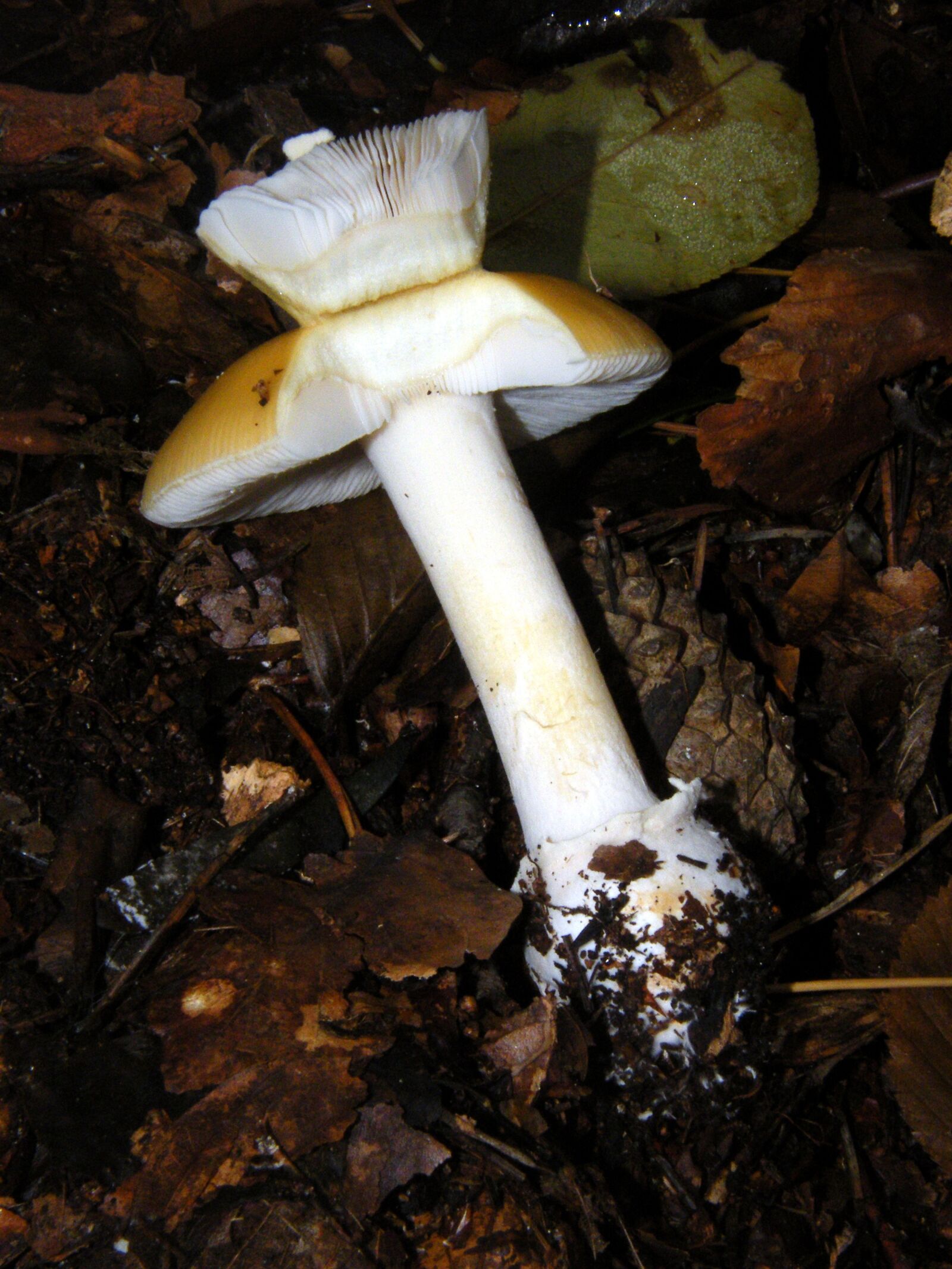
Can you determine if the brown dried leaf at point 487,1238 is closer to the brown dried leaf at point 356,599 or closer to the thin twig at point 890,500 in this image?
the brown dried leaf at point 356,599

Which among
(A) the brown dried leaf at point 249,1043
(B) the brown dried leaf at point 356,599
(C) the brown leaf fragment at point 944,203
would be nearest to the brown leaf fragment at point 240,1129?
(A) the brown dried leaf at point 249,1043

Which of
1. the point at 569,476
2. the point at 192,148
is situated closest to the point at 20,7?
the point at 192,148

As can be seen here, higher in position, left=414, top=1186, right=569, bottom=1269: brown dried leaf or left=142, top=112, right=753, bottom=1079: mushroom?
left=142, top=112, right=753, bottom=1079: mushroom

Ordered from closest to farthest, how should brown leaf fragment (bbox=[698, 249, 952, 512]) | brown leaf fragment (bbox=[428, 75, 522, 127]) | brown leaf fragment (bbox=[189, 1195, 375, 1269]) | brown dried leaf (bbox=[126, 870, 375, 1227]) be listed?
1. brown leaf fragment (bbox=[189, 1195, 375, 1269])
2. brown dried leaf (bbox=[126, 870, 375, 1227])
3. brown leaf fragment (bbox=[698, 249, 952, 512])
4. brown leaf fragment (bbox=[428, 75, 522, 127])

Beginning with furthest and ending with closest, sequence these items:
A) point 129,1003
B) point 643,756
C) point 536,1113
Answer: point 643,756 → point 129,1003 → point 536,1113

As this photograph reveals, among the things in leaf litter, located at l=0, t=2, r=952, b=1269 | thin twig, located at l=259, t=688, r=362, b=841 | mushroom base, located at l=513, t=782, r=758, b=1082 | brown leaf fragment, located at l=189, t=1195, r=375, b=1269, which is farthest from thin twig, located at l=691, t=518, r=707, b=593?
brown leaf fragment, located at l=189, t=1195, r=375, b=1269

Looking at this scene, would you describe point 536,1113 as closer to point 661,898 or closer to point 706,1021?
point 706,1021

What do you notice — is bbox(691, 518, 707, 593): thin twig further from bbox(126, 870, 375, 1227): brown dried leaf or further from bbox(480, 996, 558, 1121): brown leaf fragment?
Answer: bbox(126, 870, 375, 1227): brown dried leaf
